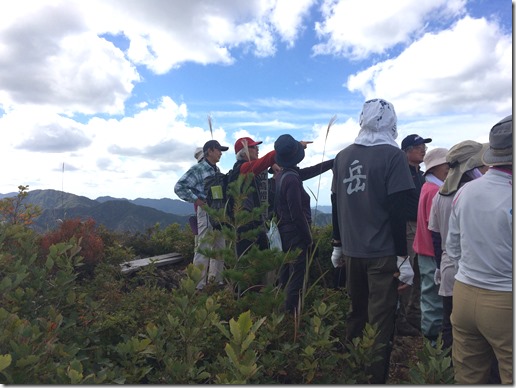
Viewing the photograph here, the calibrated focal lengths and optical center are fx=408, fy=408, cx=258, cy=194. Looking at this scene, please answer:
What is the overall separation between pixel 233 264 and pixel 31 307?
133 centimetres

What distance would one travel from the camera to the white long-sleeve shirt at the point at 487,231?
6.59 feet

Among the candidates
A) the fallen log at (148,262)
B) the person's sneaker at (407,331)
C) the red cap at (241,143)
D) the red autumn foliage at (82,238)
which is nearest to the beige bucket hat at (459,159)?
the person's sneaker at (407,331)

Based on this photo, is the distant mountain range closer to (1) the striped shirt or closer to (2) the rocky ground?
(1) the striped shirt

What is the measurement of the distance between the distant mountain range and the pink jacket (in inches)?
35.8

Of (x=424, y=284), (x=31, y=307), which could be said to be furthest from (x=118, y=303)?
(x=424, y=284)

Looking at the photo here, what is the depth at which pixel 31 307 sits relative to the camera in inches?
100

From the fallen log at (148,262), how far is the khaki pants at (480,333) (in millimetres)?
3682

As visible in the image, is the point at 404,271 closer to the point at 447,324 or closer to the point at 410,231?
the point at 447,324

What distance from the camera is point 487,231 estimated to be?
205 cm

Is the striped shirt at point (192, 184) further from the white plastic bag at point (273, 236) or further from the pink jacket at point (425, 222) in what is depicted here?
the pink jacket at point (425, 222)

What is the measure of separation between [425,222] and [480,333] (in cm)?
157

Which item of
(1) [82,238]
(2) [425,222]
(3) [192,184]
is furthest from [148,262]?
(2) [425,222]

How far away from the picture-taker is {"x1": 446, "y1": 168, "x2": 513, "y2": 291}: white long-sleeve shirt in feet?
6.59

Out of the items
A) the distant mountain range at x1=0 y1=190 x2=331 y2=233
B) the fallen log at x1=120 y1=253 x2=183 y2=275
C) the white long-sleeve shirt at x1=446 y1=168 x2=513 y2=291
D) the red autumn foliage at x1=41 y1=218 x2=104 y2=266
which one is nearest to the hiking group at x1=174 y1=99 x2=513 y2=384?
the white long-sleeve shirt at x1=446 y1=168 x2=513 y2=291
